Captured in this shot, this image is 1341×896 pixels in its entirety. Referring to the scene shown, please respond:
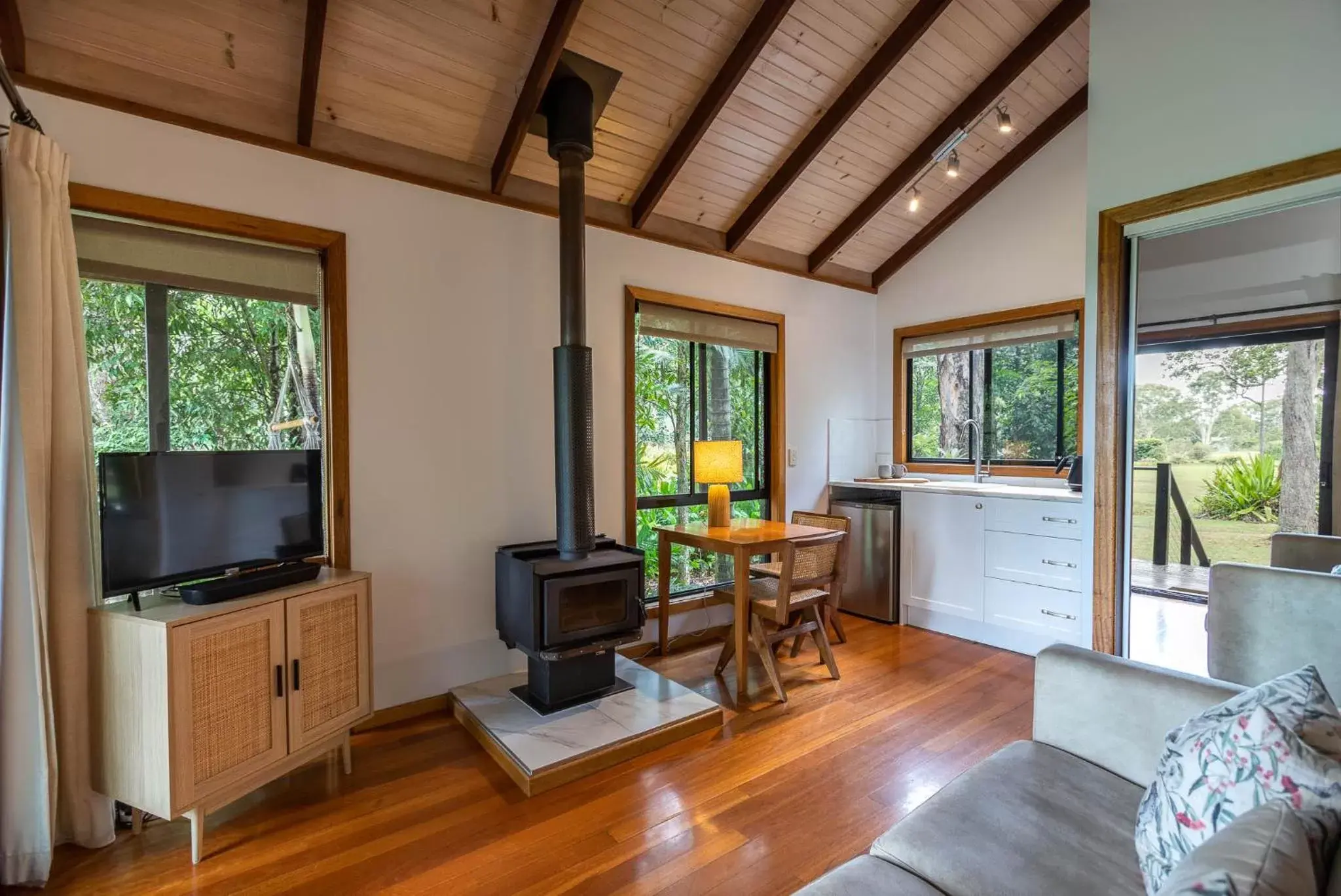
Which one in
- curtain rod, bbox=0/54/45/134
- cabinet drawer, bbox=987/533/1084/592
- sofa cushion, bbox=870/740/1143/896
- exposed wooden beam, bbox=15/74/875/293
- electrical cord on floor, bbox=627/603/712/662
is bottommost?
electrical cord on floor, bbox=627/603/712/662

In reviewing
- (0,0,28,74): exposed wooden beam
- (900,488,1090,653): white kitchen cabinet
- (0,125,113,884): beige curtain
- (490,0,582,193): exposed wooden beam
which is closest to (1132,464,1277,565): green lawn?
(900,488,1090,653): white kitchen cabinet

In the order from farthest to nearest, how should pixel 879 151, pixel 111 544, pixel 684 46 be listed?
pixel 879 151 < pixel 684 46 < pixel 111 544

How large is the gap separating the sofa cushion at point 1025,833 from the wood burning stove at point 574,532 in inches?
63.4

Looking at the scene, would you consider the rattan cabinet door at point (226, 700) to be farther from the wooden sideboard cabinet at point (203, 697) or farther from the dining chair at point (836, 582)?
the dining chair at point (836, 582)

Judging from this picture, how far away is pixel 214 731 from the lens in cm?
198

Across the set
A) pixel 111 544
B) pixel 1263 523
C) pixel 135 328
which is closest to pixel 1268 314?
pixel 1263 523

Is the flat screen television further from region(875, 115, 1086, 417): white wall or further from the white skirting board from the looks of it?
region(875, 115, 1086, 417): white wall

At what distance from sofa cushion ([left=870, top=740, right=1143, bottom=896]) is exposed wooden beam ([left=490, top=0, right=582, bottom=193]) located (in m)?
2.81

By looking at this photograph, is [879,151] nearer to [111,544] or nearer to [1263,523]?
[1263,523]

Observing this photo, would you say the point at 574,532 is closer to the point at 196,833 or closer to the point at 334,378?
the point at 334,378

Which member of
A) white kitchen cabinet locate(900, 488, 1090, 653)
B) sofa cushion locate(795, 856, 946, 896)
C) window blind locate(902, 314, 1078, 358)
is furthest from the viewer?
window blind locate(902, 314, 1078, 358)

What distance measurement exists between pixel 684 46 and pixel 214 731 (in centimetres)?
322

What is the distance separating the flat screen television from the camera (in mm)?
1987

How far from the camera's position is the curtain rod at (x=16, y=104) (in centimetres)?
174
